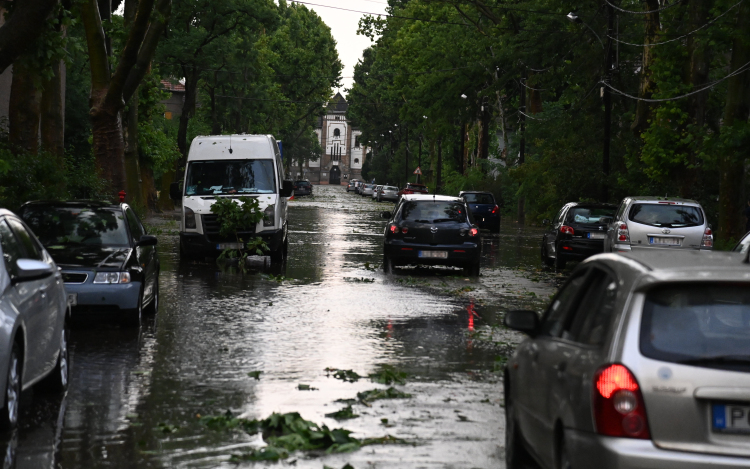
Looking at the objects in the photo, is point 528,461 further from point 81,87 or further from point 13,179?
point 81,87

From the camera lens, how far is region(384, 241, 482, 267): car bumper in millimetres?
21734

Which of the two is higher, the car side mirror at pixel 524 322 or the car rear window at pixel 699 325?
the car rear window at pixel 699 325

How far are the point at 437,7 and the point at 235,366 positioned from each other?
58318 millimetres

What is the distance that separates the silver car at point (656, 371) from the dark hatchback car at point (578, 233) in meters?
18.9

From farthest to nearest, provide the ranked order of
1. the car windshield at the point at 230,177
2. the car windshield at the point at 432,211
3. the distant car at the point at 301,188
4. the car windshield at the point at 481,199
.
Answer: the distant car at the point at 301,188
the car windshield at the point at 481,199
the car windshield at the point at 230,177
the car windshield at the point at 432,211

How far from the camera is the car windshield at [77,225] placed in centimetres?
1337

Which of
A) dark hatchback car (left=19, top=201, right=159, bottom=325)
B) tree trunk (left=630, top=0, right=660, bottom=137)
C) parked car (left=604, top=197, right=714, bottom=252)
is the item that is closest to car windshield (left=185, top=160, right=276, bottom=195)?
parked car (left=604, top=197, right=714, bottom=252)

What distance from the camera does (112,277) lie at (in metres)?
12.6

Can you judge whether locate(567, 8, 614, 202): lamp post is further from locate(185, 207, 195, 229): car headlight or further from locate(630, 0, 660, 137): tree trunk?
locate(185, 207, 195, 229): car headlight

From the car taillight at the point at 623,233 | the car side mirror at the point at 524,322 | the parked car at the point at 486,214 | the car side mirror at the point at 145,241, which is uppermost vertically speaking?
the car side mirror at the point at 524,322

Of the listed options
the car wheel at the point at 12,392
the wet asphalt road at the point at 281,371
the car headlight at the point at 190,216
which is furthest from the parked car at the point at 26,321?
the car headlight at the point at 190,216

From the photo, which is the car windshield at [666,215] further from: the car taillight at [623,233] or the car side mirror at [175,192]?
the car side mirror at [175,192]

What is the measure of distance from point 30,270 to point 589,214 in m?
18.8

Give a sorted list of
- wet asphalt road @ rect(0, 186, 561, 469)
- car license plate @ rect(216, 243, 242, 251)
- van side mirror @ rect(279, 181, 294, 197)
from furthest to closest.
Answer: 1. van side mirror @ rect(279, 181, 294, 197)
2. car license plate @ rect(216, 243, 242, 251)
3. wet asphalt road @ rect(0, 186, 561, 469)
